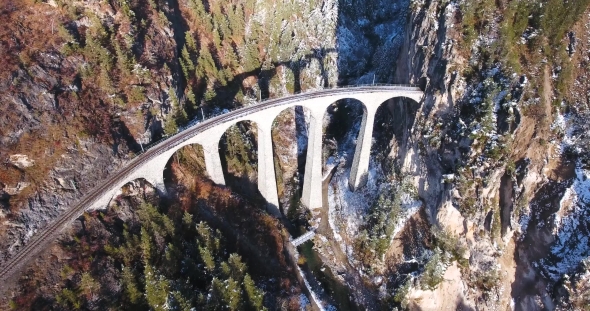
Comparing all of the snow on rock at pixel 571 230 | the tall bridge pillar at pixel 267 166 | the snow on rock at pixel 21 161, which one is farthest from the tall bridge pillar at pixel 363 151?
the snow on rock at pixel 21 161

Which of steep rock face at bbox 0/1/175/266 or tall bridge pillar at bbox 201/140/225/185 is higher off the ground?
steep rock face at bbox 0/1/175/266

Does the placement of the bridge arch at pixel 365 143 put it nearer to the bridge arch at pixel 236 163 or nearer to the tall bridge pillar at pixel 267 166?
the tall bridge pillar at pixel 267 166

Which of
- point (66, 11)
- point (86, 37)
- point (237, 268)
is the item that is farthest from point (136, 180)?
point (66, 11)

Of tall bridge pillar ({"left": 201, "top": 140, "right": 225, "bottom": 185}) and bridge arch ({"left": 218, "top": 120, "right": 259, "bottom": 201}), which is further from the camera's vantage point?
bridge arch ({"left": 218, "top": 120, "right": 259, "bottom": 201})

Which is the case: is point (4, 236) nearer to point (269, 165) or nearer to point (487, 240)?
point (269, 165)

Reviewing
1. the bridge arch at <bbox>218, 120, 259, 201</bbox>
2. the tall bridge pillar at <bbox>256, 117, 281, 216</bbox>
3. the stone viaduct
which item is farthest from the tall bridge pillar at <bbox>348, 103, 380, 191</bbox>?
the bridge arch at <bbox>218, 120, 259, 201</bbox>

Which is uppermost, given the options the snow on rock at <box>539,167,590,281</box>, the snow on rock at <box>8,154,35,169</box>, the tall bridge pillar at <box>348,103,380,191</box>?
the snow on rock at <box>8,154,35,169</box>

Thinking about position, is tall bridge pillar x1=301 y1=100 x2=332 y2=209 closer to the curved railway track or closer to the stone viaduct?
the stone viaduct
